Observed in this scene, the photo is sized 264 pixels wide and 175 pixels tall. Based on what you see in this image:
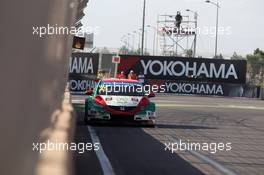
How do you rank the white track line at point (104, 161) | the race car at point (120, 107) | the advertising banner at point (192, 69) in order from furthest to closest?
1. the advertising banner at point (192, 69)
2. the race car at point (120, 107)
3. the white track line at point (104, 161)

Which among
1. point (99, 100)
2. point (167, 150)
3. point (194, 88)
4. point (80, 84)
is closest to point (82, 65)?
point (80, 84)

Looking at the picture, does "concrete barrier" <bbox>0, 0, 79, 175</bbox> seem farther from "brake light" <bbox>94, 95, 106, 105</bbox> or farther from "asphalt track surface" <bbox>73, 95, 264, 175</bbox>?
"brake light" <bbox>94, 95, 106, 105</bbox>

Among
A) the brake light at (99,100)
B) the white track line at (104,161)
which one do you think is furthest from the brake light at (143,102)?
the white track line at (104,161)

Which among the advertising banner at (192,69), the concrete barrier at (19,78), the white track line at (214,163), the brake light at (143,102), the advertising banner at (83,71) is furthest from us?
the advertising banner at (192,69)

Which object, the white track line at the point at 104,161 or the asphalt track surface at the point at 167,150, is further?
the asphalt track surface at the point at 167,150

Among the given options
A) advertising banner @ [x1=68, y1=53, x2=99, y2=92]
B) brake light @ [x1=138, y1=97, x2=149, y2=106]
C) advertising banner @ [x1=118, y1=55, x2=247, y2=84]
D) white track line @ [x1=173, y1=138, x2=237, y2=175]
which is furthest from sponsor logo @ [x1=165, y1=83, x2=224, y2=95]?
white track line @ [x1=173, y1=138, x2=237, y2=175]

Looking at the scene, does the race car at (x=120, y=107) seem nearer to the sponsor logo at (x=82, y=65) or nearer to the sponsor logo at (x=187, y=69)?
the sponsor logo at (x=82, y=65)

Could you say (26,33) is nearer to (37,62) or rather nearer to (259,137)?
(37,62)

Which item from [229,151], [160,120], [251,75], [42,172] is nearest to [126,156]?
[229,151]

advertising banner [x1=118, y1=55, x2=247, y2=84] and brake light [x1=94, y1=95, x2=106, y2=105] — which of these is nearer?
brake light [x1=94, y1=95, x2=106, y2=105]

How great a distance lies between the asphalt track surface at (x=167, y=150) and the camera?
9.30m

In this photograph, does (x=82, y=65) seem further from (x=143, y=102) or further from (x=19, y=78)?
(x=19, y=78)

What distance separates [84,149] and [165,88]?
37917mm

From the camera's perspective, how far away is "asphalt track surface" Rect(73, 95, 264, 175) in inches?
366
